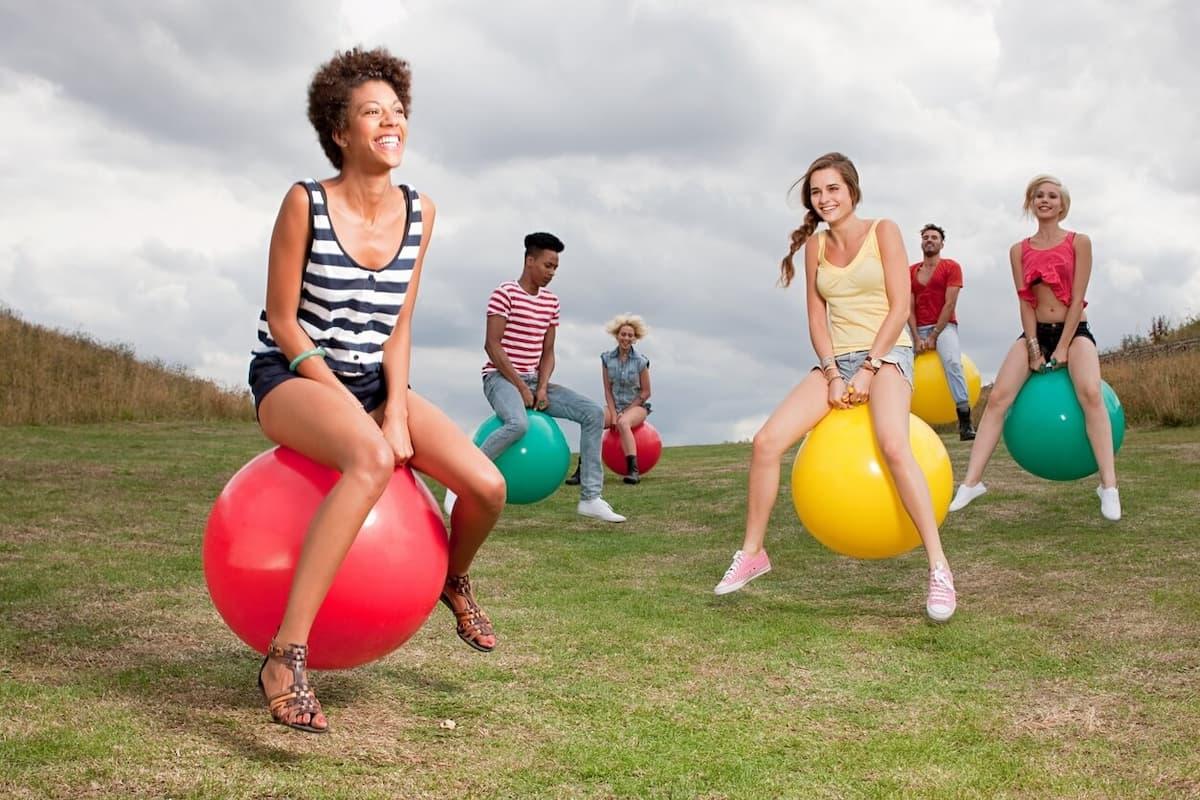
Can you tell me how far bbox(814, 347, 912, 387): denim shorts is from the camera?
6.18 m

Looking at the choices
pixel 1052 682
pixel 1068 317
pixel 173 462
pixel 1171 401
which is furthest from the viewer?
pixel 1171 401

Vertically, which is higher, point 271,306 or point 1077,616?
point 271,306

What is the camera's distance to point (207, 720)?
416 centimetres

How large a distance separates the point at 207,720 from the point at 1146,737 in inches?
131

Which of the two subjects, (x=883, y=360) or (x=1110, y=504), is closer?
(x=883, y=360)

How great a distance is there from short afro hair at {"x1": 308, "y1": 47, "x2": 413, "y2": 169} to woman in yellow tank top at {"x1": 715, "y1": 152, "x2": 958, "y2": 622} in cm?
277

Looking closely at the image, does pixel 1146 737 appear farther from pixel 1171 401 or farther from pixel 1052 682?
pixel 1171 401

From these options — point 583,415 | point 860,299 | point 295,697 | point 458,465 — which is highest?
point 860,299

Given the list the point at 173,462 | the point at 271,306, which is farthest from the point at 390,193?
the point at 173,462

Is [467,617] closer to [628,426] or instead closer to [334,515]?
[334,515]

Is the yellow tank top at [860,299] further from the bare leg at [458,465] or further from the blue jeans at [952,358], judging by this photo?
the blue jeans at [952,358]

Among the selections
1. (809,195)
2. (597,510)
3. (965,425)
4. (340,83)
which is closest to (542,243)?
(597,510)

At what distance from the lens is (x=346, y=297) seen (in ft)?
14.0

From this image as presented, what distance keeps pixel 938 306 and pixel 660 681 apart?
983cm
